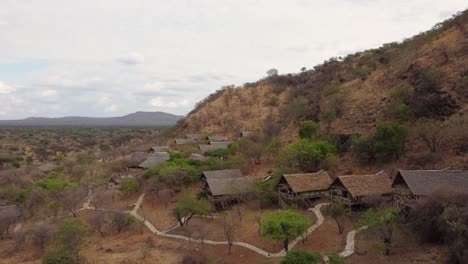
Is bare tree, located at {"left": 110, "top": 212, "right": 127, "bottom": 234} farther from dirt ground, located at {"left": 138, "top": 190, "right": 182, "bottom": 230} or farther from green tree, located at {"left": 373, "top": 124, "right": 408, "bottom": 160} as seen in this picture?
green tree, located at {"left": 373, "top": 124, "right": 408, "bottom": 160}

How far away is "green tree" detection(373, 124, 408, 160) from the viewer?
37750mm

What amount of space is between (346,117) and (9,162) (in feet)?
195

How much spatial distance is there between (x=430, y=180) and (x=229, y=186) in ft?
57.6

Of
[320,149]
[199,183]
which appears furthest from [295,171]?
[199,183]

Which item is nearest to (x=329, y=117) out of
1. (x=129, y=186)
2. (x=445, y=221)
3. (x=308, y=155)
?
(x=308, y=155)

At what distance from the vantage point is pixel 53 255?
2652cm

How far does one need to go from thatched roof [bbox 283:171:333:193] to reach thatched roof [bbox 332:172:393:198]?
118 inches

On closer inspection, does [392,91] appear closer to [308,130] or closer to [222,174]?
[308,130]

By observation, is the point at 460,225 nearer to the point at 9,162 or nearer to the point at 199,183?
the point at 199,183

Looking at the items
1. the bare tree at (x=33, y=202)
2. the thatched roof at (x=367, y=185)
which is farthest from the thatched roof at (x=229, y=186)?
the bare tree at (x=33, y=202)

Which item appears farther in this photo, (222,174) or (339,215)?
(222,174)

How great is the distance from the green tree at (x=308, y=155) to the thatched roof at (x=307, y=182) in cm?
374

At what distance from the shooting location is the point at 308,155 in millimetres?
40094

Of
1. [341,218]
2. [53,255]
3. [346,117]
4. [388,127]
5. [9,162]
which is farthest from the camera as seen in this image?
[9,162]
